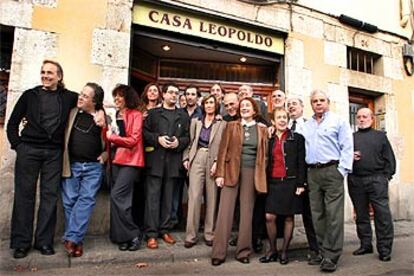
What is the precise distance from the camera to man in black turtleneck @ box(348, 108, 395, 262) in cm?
464

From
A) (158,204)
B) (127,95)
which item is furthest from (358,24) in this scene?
(158,204)

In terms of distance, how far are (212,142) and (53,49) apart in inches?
97.1

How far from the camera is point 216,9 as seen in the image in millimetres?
6156

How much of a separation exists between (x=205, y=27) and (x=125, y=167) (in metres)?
→ 2.98

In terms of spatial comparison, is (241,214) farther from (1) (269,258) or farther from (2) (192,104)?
(2) (192,104)

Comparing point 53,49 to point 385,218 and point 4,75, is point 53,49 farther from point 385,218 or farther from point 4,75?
point 385,218

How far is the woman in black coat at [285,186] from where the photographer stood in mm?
4152

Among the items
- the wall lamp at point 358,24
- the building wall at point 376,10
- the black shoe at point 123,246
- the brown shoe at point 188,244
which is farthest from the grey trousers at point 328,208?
the wall lamp at point 358,24

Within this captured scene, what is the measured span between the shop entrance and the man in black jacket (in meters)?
2.20

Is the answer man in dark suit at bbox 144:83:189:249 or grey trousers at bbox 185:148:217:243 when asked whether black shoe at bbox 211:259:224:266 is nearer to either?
grey trousers at bbox 185:148:217:243

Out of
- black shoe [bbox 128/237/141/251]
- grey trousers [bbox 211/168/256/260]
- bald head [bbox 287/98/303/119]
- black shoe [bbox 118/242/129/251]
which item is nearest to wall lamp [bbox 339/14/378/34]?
bald head [bbox 287/98/303/119]

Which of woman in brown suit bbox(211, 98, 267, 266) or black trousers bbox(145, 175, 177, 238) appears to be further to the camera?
black trousers bbox(145, 175, 177, 238)

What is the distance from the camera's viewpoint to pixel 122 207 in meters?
4.25

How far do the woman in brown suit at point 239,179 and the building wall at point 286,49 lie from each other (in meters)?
1.79
